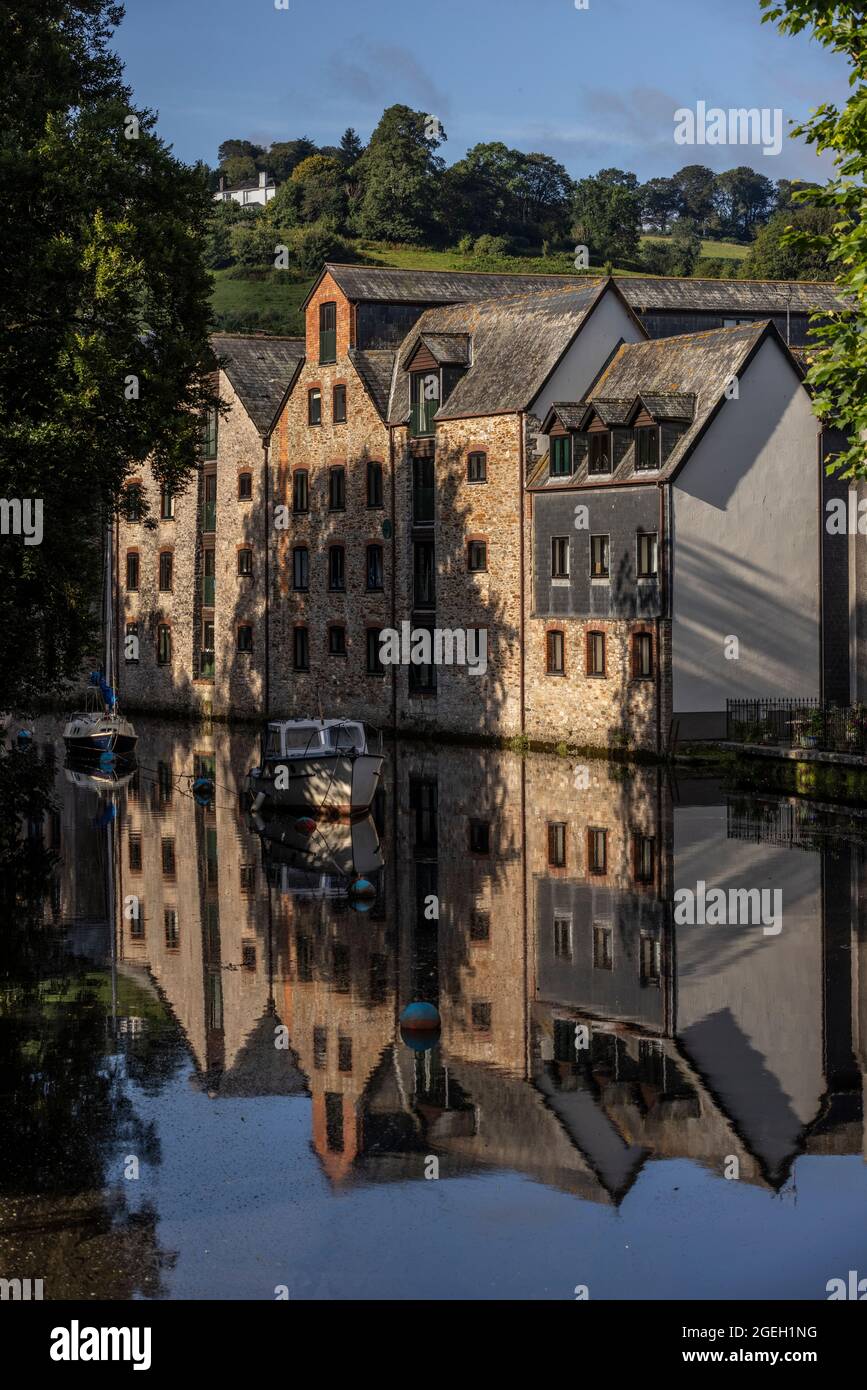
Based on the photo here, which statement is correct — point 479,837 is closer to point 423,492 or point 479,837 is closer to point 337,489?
point 423,492

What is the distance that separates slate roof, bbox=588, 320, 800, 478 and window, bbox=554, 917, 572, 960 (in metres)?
24.4

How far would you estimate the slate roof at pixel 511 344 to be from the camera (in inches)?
2131

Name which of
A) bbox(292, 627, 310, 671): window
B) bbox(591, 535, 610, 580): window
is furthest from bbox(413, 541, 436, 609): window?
bbox(591, 535, 610, 580): window

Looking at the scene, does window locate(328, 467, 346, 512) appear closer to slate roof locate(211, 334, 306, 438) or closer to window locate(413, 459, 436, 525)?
window locate(413, 459, 436, 525)

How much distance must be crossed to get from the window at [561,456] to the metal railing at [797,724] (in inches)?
347

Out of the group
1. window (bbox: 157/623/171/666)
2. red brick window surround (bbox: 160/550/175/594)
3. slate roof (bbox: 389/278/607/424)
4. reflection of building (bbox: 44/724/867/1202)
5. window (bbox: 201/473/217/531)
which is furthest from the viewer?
red brick window surround (bbox: 160/550/175/594)

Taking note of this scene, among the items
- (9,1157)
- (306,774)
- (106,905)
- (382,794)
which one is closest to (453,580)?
(382,794)

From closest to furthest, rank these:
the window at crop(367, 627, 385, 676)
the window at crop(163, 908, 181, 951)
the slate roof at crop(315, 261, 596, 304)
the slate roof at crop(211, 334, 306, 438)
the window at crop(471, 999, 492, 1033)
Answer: the window at crop(471, 999, 492, 1033) < the window at crop(163, 908, 181, 951) < the window at crop(367, 627, 385, 676) < the slate roof at crop(315, 261, 596, 304) < the slate roof at crop(211, 334, 306, 438)

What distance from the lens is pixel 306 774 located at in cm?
3925

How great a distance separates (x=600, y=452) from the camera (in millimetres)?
51156

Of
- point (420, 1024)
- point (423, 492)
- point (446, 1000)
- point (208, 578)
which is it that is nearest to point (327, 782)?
point (446, 1000)

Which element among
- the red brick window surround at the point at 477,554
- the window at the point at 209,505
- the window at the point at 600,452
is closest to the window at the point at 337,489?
the red brick window surround at the point at 477,554

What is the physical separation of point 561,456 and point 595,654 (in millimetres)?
6127

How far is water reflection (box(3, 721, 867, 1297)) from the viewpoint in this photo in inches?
592
